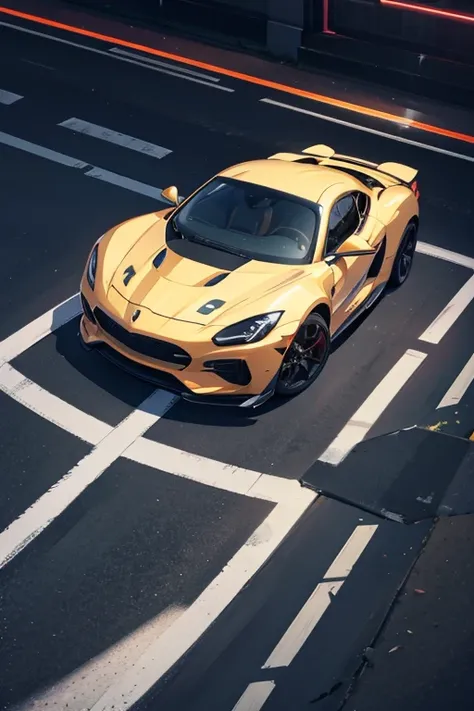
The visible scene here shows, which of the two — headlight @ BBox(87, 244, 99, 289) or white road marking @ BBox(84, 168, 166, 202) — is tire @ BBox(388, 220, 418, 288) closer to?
headlight @ BBox(87, 244, 99, 289)

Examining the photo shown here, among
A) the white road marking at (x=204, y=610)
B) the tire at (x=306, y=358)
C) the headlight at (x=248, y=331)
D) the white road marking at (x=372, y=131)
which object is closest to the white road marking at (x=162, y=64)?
the white road marking at (x=372, y=131)

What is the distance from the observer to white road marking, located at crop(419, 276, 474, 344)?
934cm

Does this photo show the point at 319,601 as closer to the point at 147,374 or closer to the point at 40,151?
the point at 147,374

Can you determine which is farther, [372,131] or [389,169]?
[372,131]

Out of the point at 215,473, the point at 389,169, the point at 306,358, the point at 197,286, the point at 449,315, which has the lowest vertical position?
the point at 215,473

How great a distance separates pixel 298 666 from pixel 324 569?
88 cm

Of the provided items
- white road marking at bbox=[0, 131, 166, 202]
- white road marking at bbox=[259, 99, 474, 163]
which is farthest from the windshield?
white road marking at bbox=[259, 99, 474, 163]

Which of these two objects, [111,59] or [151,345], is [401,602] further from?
[111,59]

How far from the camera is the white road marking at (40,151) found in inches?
488

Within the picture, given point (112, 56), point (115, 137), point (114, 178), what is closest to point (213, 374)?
point (114, 178)

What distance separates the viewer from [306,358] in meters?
8.30

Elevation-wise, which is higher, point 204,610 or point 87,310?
point 87,310

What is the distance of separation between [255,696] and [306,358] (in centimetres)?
326

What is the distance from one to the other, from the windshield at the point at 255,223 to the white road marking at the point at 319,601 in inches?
102
